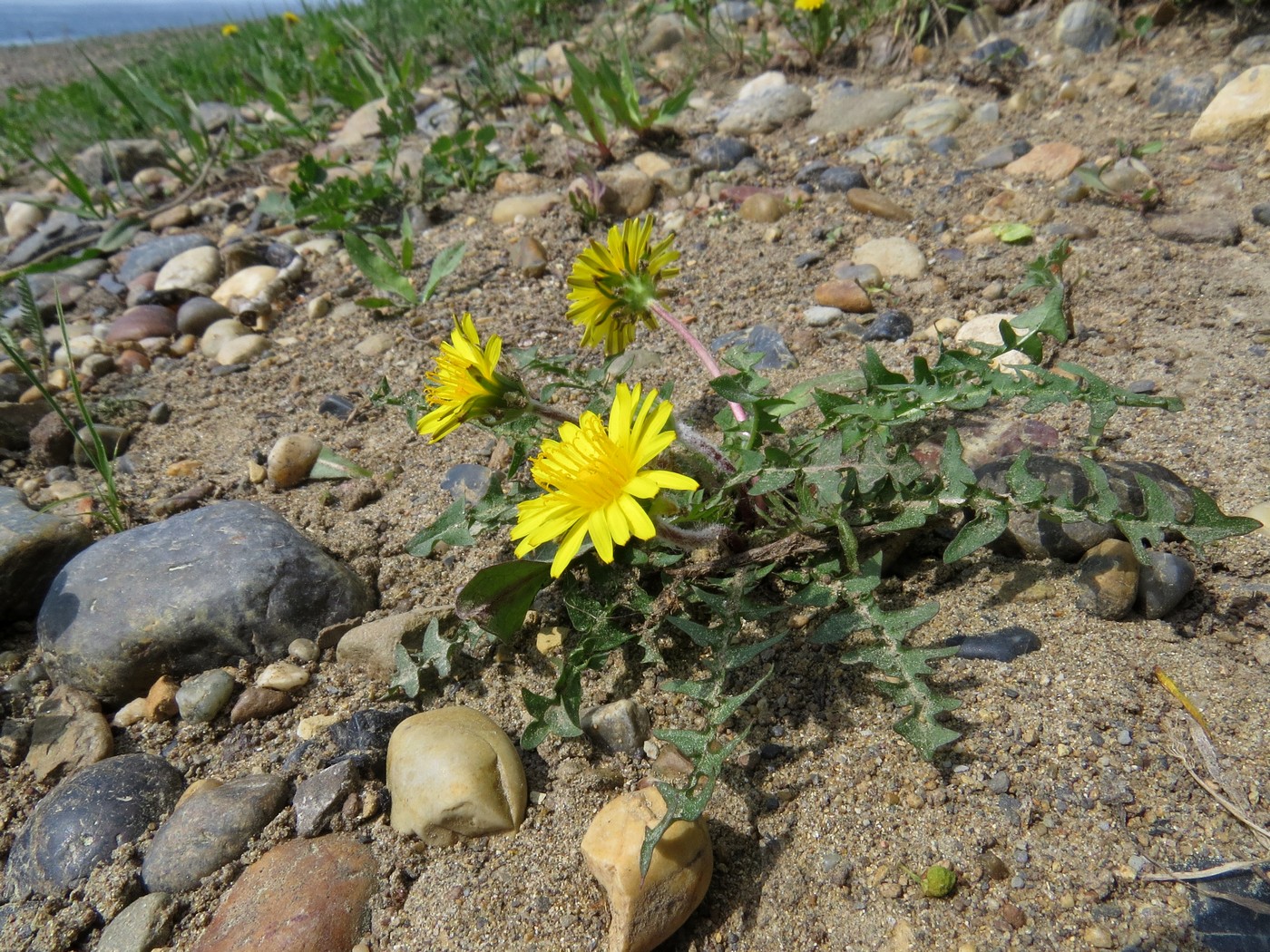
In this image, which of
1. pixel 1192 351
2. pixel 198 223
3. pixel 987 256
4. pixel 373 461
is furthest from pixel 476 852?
pixel 198 223

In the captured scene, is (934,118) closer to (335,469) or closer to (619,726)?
(335,469)

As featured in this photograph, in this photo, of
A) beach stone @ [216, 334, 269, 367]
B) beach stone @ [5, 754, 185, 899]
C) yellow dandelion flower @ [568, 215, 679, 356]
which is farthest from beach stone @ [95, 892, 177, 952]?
beach stone @ [216, 334, 269, 367]

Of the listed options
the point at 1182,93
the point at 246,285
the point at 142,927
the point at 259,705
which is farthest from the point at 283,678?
the point at 1182,93

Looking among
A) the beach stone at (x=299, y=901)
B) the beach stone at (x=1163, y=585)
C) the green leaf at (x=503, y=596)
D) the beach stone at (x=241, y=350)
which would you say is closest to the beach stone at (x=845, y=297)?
the beach stone at (x=1163, y=585)

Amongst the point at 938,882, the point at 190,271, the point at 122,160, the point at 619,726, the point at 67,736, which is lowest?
the point at 938,882

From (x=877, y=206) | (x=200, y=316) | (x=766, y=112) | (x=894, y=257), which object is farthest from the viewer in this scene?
(x=766, y=112)

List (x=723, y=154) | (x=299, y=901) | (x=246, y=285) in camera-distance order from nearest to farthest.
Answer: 1. (x=299, y=901)
2. (x=246, y=285)
3. (x=723, y=154)

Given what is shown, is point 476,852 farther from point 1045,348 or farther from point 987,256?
point 987,256
